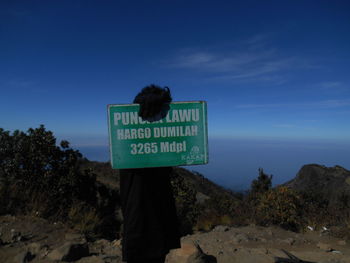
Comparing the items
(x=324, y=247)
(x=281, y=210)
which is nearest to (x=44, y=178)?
(x=281, y=210)

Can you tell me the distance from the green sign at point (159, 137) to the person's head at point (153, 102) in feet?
0.17

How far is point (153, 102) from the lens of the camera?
268 centimetres

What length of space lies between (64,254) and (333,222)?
294 inches

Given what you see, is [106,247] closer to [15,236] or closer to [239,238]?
[15,236]

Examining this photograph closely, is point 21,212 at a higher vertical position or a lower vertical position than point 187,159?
lower

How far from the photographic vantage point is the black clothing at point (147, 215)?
8.40 feet

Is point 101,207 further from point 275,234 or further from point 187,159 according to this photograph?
point 187,159

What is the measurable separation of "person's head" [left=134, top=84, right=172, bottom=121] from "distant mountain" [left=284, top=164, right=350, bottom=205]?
18.4 meters

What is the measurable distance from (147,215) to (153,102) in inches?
40.6

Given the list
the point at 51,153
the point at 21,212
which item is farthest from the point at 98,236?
the point at 51,153

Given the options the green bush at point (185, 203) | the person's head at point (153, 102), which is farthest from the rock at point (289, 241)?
the person's head at point (153, 102)

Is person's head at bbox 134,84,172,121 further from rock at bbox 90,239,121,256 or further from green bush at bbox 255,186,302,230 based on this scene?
green bush at bbox 255,186,302,230

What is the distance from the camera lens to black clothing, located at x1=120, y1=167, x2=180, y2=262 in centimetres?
256

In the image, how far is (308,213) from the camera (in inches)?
354
